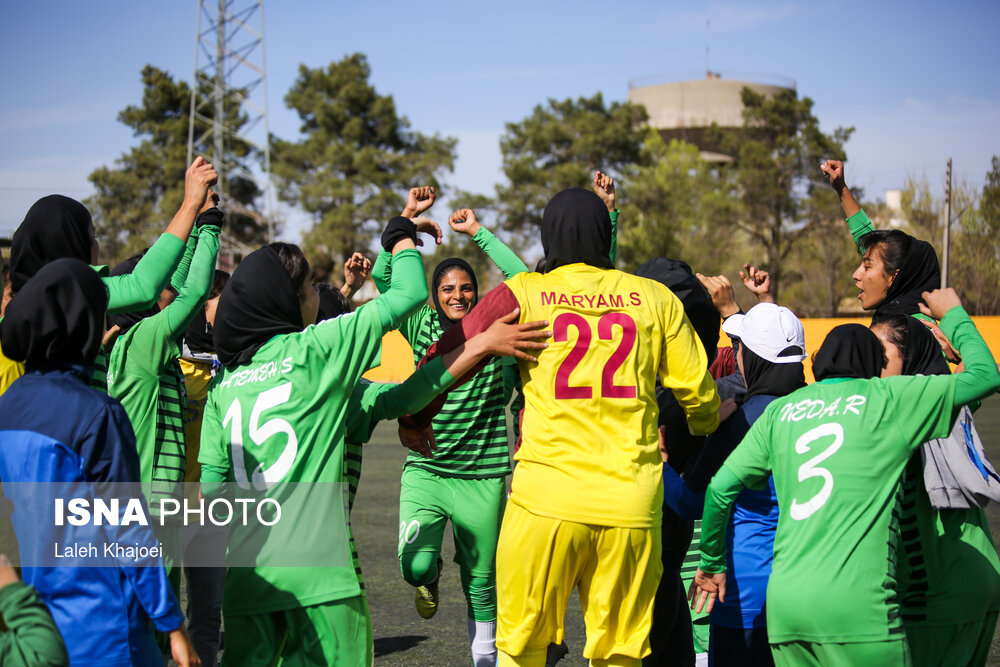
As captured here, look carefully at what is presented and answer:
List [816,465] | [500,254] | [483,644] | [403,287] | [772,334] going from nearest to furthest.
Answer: [816,465], [403,287], [772,334], [500,254], [483,644]

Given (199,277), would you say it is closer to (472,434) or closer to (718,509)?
(472,434)

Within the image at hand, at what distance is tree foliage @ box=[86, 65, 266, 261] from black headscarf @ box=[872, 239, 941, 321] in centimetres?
3978

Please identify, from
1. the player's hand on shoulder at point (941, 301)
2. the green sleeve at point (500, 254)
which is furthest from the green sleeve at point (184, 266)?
the player's hand on shoulder at point (941, 301)

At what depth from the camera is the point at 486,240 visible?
4.72m

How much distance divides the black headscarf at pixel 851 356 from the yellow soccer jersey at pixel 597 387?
42cm

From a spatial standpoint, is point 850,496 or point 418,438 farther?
point 418,438

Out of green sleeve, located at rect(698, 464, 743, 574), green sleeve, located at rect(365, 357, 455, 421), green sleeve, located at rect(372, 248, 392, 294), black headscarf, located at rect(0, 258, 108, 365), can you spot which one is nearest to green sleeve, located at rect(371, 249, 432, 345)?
green sleeve, located at rect(372, 248, 392, 294)

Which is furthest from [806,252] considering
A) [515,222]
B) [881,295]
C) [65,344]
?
[65,344]

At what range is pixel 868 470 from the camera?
10.2 feet

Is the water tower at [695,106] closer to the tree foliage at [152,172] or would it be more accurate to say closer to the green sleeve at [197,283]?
the tree foliage at [152,172]

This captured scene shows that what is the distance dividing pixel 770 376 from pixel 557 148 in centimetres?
3555

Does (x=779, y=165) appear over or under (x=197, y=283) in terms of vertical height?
over

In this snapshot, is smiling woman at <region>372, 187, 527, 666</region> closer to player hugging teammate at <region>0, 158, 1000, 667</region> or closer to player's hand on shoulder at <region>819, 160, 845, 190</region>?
player hugging teammate at <region>0, 158, 1000, 667</region>

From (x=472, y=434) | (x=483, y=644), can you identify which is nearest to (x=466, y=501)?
(x=472, y=434)
